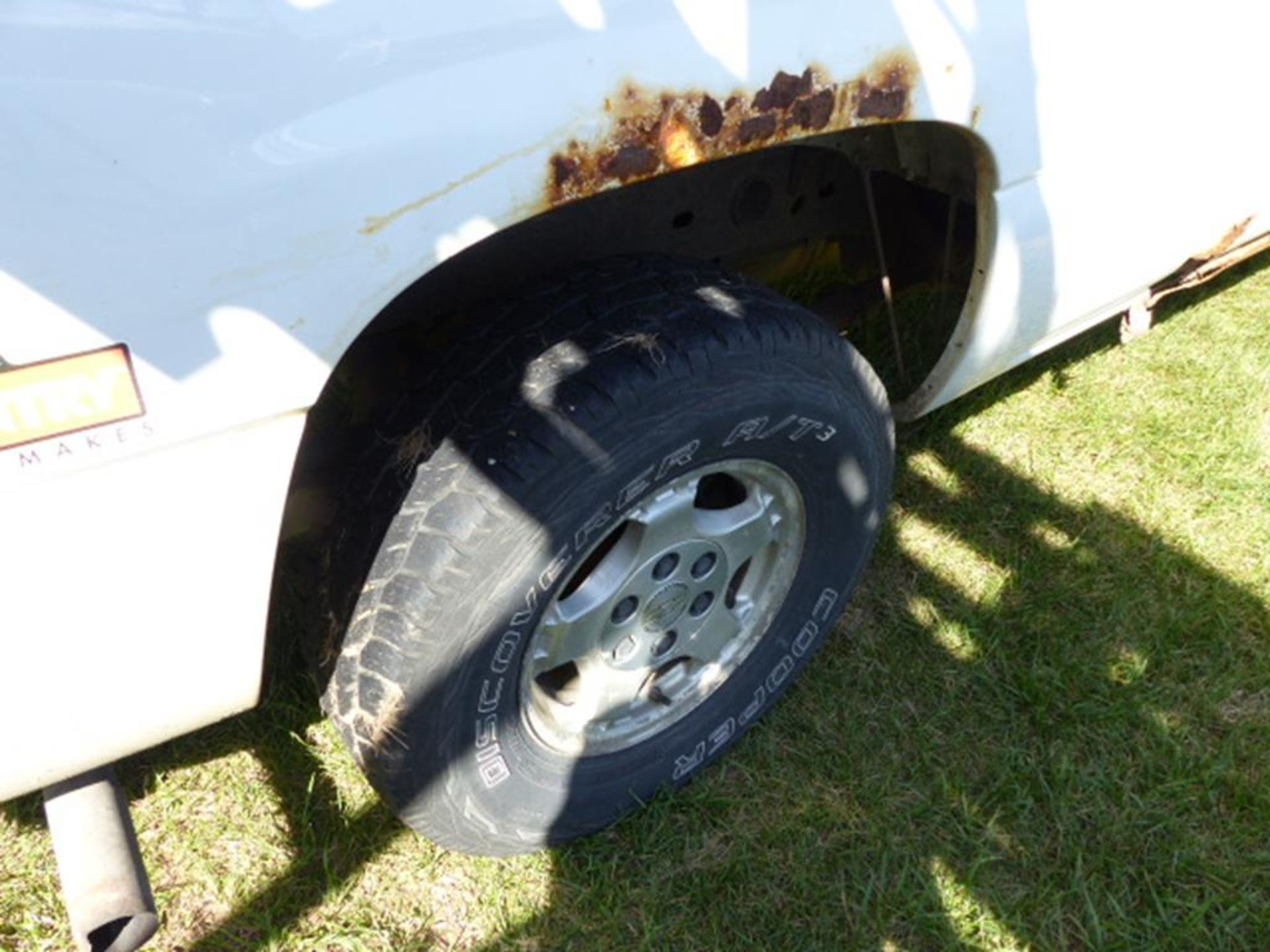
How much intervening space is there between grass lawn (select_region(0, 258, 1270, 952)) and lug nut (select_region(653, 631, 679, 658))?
0.31m

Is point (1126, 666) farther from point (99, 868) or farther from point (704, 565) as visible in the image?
point (99, 868)

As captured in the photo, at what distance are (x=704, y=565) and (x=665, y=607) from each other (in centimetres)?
10

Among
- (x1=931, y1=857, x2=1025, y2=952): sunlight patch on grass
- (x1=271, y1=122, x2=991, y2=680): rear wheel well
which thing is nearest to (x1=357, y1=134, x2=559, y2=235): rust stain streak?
(x1=271, y1=122, x2=991, y2=680): rear wheel well

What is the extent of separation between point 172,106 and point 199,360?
262 mm

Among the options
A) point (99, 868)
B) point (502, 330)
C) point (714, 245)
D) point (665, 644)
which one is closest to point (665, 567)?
point (665, 644)

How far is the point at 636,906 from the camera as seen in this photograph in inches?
83.2

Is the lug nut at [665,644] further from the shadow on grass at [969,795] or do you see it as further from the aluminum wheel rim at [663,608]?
the shadow on grass at [969,795]

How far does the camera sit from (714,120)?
1.54 m

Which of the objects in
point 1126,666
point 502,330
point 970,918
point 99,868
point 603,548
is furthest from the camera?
point 1126,666

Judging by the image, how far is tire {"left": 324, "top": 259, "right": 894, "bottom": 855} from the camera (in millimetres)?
1678

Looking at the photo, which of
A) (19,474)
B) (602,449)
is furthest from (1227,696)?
(19,474)

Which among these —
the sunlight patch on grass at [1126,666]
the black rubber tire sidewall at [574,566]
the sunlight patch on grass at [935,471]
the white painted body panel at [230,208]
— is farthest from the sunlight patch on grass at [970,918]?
the white painted body panel at [230,208]

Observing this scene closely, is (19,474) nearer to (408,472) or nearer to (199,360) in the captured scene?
(199,360)

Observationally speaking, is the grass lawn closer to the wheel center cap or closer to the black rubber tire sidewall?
Result: the black rubber tire sidewall
